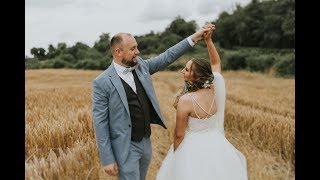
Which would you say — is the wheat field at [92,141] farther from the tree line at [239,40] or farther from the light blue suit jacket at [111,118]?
the tree line at [239,40]

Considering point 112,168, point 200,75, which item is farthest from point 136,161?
point 200,75

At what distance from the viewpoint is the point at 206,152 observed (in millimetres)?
4141

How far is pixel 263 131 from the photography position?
23.7 ft

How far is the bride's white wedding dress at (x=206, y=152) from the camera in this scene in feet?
13.4

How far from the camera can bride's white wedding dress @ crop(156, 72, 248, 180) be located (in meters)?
Result: 4.09

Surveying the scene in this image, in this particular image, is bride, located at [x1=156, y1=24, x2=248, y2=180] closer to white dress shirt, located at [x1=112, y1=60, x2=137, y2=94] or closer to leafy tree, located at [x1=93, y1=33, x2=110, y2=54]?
white dress shirt, located at [x1=112, y1=60, x2=137, y2=94]

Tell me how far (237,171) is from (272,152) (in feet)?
8.92

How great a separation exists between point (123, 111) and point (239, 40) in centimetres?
2629

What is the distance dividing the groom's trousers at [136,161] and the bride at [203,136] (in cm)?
24

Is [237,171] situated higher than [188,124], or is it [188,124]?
[188,124]

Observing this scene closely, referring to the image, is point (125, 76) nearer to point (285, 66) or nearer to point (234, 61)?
point (285, 66)

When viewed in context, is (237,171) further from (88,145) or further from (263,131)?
(263,131)
